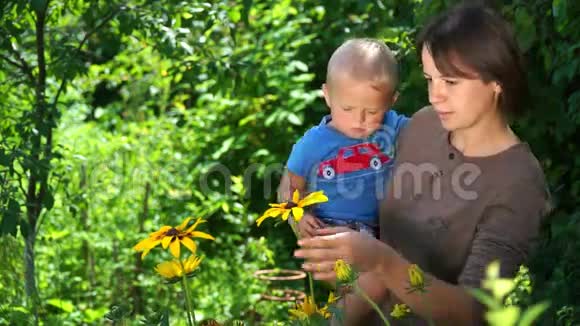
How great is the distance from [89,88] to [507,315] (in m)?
4.78

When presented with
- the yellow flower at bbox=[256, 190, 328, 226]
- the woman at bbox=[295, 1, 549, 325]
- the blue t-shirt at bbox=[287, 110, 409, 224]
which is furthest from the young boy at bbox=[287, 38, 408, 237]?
the yellow flower at bbox=[256, 190, 328, 226]

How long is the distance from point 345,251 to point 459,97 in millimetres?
397

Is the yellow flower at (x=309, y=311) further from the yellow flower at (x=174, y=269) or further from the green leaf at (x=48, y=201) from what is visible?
the green leaf at (x=48, y=201)

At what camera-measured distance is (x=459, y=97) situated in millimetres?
2084

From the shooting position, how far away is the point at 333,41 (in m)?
4.67

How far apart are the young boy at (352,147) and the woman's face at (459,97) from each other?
0.23 m

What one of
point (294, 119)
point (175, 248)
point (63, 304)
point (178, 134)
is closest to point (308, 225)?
point (175, 248)

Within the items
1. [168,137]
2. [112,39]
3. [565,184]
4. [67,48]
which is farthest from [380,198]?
[112,39]

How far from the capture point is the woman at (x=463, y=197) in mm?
2002

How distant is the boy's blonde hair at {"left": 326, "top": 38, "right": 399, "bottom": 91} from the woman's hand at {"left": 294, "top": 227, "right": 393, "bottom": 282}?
0.44 metres

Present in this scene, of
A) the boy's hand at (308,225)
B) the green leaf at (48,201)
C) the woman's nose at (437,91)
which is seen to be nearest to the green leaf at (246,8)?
the green leaf at (48,201)

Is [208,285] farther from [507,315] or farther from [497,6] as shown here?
[507,315]

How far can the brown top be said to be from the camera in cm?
207

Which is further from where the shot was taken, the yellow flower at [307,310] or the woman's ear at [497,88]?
the woman's ear at [497,88]
